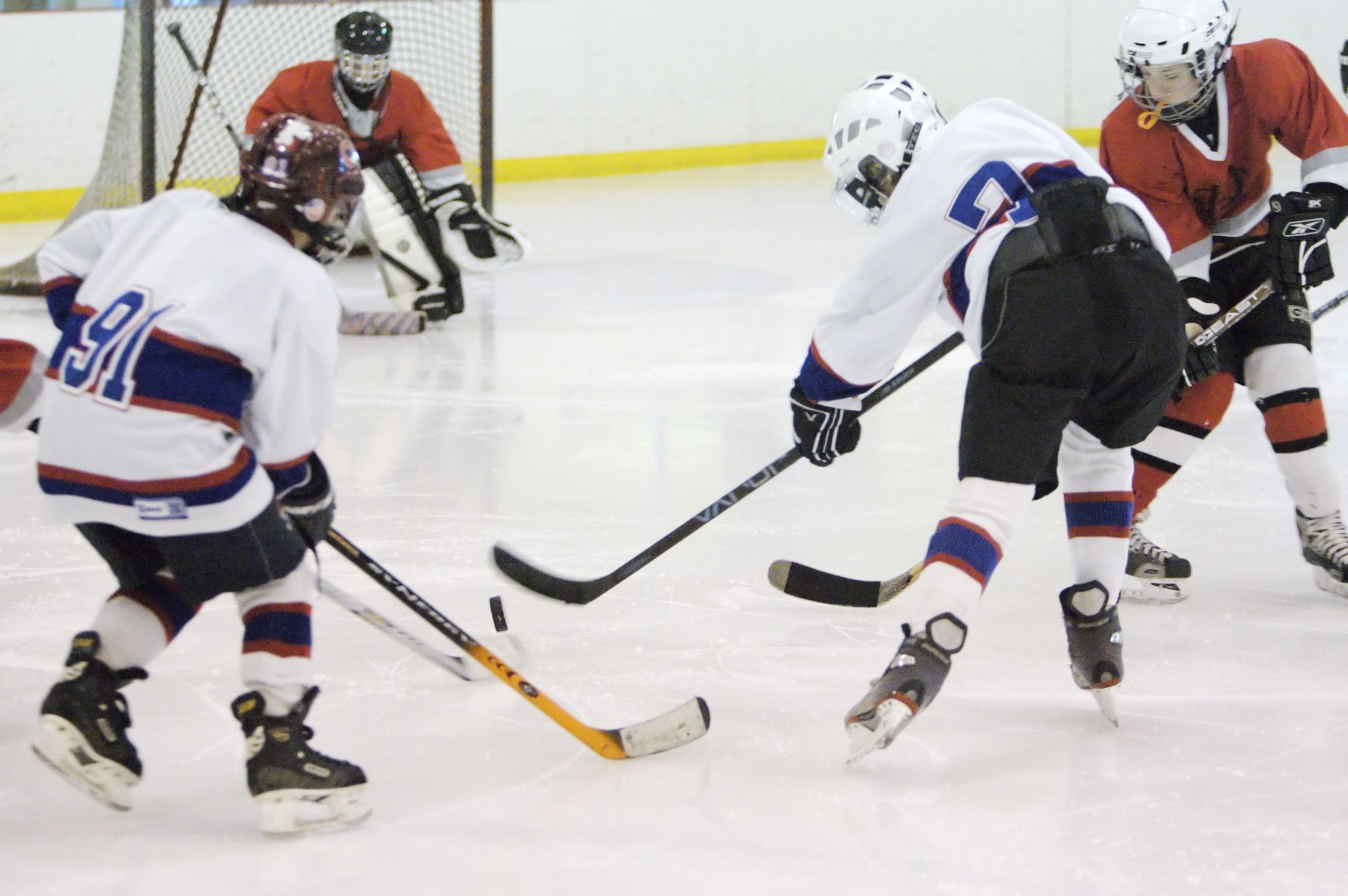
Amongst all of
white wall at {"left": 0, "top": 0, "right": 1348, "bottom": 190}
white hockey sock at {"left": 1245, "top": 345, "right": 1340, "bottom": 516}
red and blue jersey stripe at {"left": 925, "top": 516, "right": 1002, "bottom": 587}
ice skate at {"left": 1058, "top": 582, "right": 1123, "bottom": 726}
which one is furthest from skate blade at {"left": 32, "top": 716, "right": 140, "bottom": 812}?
white wall at {"left": 0, "top": 0, "right": 1348, "bottom": 190}

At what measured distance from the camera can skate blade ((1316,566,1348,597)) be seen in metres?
2.70

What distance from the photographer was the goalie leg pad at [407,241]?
16.8ft

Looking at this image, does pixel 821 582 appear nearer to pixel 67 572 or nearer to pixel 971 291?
pixel 971 291

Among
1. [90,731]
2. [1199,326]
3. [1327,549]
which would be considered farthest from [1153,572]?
[90,731]

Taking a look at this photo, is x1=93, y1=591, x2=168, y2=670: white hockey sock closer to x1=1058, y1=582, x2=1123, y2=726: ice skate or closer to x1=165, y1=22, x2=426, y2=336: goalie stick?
x1=1058, y1=582, x2=1123, y2=726: ice skate

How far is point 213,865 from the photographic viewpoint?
68.6 inches

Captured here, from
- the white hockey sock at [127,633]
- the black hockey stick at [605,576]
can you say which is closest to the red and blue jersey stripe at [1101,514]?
the black hockey stick at [605,576]

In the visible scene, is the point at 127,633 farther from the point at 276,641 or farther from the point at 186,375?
the point at 186,375

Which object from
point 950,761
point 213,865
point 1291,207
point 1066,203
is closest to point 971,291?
point 1066,203

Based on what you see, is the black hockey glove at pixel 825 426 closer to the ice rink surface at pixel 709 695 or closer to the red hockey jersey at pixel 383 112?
the ice rink surface at pixel 709 695

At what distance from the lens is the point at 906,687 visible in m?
1.91

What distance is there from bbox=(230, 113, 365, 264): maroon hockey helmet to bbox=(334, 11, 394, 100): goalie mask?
3.13 metres

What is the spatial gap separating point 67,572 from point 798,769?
55.7 inches

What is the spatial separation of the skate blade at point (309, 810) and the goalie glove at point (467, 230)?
3536 mm
